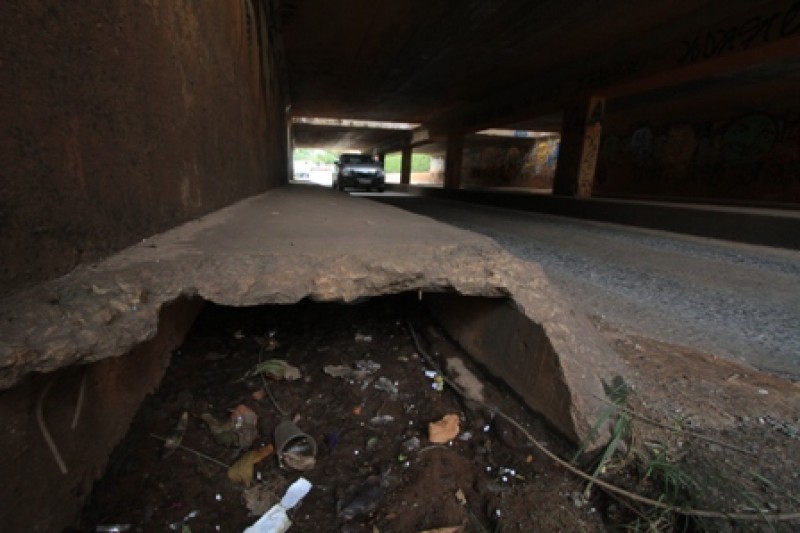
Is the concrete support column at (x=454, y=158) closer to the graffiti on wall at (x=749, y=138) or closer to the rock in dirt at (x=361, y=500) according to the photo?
the graffiti on wall at (x=749, y=138)

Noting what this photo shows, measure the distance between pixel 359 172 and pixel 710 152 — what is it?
13016 mm

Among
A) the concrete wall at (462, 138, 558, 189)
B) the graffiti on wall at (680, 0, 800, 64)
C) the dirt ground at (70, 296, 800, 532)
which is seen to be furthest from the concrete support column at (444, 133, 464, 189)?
the dirt ground at (70, 296, 800, 532)

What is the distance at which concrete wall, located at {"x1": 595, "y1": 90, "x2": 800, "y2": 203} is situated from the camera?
1088 cm

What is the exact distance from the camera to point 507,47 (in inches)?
320

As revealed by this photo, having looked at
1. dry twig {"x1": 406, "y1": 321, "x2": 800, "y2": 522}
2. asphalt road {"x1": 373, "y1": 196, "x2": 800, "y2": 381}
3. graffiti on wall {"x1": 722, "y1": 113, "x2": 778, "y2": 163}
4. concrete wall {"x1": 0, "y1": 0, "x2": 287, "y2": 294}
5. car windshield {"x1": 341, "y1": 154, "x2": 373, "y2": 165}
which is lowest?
dry twig {"x1": 406, "y1": 321, "x2": 800, "y2": 522}

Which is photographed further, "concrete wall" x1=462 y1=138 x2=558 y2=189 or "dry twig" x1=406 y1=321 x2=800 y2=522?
"concrete wall" x1=462 y1=138 x2=558 y2=189

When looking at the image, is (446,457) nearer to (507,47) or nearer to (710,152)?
(507,47)

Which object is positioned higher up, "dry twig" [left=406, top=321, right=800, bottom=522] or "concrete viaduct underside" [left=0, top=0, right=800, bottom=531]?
"concrete viaduct underside" [left=0, top=0, right=800, bottom=531]

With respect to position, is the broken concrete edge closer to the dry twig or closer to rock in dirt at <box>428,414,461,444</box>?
rock in dirt at <box>428,414,461,444</box>

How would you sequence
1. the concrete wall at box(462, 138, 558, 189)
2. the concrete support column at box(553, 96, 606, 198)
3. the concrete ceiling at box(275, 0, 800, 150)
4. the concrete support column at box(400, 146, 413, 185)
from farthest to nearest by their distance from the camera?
the concrete support column at box(400, 146, 413, 185)
the concrete wall at box(462, 138, 558, 189)
the concrete support column at box(553, 96, 606, 198)
the concrete ceiling at box(275, 0, 800, 150)

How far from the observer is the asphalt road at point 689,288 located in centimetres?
206

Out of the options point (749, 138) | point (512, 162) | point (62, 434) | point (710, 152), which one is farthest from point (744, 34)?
point (512, 162)

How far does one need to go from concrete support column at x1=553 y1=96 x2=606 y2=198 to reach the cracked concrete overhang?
9.55 meters

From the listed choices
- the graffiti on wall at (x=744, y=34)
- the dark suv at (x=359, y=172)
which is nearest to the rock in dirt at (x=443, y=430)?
the graffiti on wall at (x=744, y=34)
